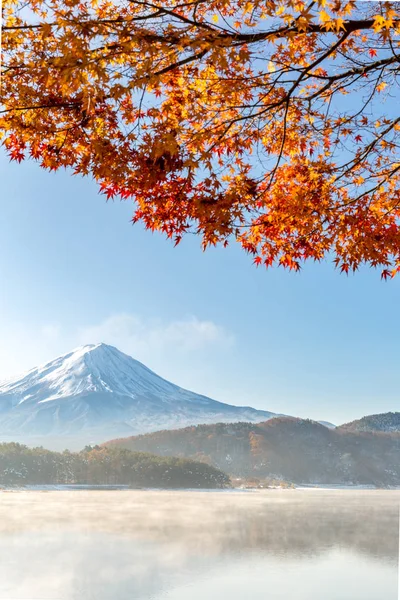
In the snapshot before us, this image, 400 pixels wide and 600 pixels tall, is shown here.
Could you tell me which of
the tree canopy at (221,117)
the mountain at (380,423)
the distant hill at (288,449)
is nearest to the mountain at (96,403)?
the distant hill at (288,449)

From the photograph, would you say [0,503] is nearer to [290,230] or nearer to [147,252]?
[147,252]

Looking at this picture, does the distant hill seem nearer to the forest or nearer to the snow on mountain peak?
the forest

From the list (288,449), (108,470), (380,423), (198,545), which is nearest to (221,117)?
(198,545)

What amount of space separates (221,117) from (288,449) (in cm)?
619

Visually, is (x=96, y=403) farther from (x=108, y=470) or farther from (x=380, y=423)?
(x=380, y=423)

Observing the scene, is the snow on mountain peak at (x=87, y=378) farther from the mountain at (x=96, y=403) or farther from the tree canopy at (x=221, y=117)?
the tree canopy at (x=221, y=117)

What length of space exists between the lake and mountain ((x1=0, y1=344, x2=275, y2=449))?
97cm

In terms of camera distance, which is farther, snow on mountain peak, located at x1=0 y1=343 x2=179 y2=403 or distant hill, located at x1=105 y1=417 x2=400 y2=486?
distant hill, located at x1=105 y1=417 x2=400 y2=486

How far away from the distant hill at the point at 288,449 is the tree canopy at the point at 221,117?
499cm

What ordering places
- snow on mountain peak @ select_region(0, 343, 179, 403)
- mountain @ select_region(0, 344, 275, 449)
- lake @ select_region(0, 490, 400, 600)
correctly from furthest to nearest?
1. mountain @ select_region(0, 344, 275, 449)
2. snow on mountain peak @ select_region(0, 343, 179, 403)
3. lake @ select_region(0, 490, 400, 600)

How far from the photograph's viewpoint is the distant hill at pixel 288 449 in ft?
26.1

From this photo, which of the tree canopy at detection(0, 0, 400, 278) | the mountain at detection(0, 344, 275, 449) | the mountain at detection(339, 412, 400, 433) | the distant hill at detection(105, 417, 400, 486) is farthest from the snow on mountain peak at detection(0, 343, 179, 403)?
the tree canopy at detection(0, 0, 400, 278)

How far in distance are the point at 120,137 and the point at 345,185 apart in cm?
118

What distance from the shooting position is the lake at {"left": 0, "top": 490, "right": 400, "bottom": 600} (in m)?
4.64
